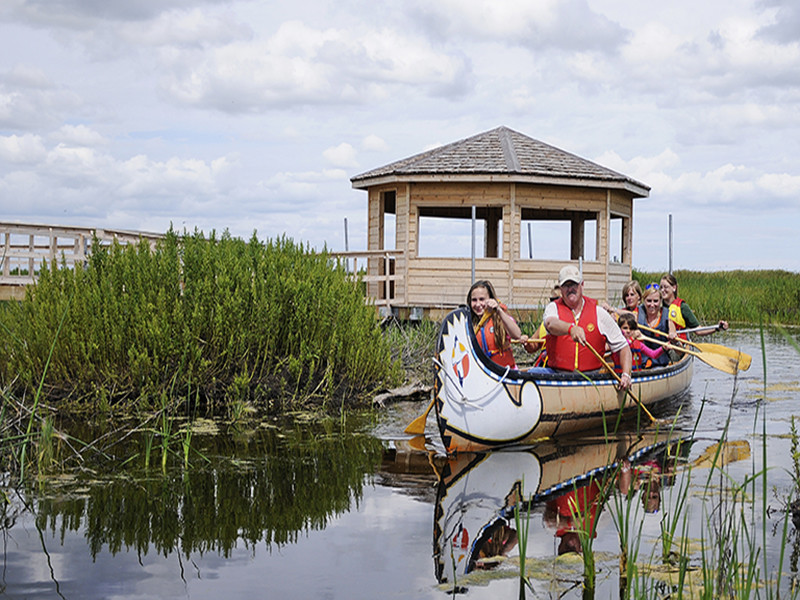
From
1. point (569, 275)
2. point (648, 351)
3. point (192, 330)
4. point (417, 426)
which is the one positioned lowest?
point (417, 426)

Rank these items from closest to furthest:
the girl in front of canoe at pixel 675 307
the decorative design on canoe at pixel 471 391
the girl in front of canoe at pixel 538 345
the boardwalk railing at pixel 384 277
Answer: the decorative design on canoe at pixel 471 391, the girl in front of canoe at pixel 538 345, the girl in front of canoe at pixel 675 307, the boardwalk railing at pixel 384 277

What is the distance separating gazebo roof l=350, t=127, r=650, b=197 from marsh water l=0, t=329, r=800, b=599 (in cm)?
1072

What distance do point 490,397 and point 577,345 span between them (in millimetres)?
1580

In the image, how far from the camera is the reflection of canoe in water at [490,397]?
28.8 feet

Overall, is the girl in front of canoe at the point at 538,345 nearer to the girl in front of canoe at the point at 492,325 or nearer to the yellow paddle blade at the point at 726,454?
the girl in front of canoe at the point at 492,325

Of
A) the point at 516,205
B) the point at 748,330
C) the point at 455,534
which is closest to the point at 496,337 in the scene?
the point at 455,534

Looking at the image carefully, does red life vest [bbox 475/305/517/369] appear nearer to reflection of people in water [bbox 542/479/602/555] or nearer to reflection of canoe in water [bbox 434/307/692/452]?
reflection of canoe in water [bbox 434/307/692/452]

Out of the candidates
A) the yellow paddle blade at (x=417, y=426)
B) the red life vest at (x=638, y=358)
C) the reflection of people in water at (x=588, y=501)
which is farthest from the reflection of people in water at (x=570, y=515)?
the red life vest at (x=638, y=358)

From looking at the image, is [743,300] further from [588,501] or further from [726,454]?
[588,501]

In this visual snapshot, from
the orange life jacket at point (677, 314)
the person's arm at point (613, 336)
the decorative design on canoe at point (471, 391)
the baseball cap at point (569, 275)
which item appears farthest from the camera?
the orange life jacket at point (677, 314)

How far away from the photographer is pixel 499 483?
789 centimetres

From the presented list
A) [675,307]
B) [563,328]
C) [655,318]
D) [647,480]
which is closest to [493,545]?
[647,480]

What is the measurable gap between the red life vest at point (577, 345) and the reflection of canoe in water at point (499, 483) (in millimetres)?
866

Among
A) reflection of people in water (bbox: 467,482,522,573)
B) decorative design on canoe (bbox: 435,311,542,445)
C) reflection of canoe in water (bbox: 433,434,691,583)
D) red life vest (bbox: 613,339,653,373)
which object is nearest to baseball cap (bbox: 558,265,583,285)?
decorative design on canoe (bbox: 435,311,542,445)
